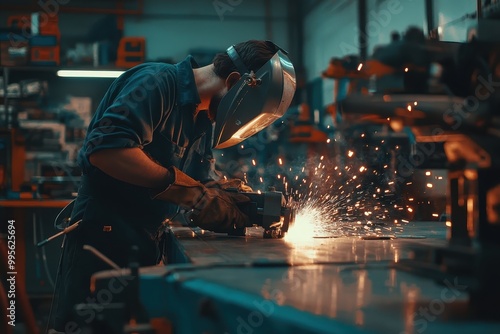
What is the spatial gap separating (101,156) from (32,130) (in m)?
5.13

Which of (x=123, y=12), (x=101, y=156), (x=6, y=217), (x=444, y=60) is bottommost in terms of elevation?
(x=6, y=217)

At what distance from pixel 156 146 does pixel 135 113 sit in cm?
29

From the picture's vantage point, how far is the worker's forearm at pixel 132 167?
2016mm

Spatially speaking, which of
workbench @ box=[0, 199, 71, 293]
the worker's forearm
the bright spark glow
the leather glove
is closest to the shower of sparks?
the bright spark glow

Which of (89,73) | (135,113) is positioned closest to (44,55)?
(89,73)

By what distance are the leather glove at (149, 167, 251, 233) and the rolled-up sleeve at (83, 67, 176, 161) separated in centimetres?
17

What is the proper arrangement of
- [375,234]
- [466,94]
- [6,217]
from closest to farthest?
[466,94] < [375,234] < [6,217]

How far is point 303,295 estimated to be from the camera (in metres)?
1.00

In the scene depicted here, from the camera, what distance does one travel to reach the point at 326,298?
0.98 m

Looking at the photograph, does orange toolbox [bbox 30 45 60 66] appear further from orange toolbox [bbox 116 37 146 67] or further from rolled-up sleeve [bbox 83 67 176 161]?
rolled-up sleeve [bbox 83 67 176 161]

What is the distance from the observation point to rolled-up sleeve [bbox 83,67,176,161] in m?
2.01

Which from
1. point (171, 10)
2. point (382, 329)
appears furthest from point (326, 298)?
point (171, 10)

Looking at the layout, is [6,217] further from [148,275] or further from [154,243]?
[148,275]

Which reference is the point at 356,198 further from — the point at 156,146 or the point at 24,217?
the point at 24,217
